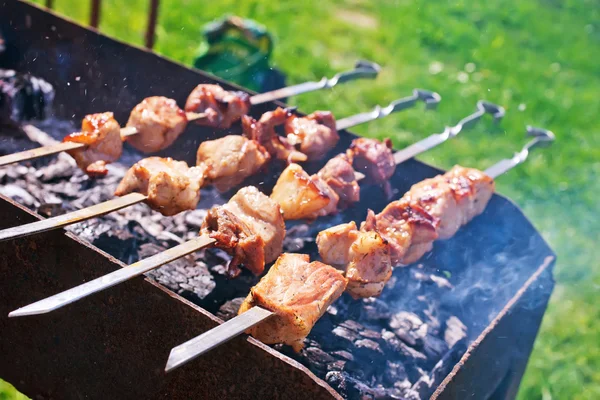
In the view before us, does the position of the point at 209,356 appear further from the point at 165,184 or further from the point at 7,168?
the point at 7,168

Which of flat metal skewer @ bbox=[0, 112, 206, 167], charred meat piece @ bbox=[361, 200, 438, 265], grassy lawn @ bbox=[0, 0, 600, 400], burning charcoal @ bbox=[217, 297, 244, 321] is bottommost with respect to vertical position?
grassy lawn @ bbox=[0, 0, 600, 400]

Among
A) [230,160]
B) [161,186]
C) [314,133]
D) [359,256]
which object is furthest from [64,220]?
[314,133]

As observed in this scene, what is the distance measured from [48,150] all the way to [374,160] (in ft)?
5.55

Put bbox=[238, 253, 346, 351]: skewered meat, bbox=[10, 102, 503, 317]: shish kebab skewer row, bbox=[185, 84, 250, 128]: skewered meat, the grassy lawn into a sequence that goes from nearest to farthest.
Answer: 1. bbox=[238, 253, 346, 351]: skewered meat
2. bbox=[10, 102, 503, 317]: shish kebab skewer row
3. bbox=[185, 84, 250, 128]: skewered meat
4. the grassy lawn

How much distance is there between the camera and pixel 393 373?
3107 millimetres

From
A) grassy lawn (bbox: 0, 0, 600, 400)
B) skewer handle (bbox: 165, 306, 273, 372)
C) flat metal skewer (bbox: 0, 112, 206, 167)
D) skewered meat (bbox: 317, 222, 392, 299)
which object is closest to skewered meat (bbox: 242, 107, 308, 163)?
flat metal skewer (bbox: 0, 112, 206, 167)

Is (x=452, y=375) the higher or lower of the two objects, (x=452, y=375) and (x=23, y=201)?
the higher

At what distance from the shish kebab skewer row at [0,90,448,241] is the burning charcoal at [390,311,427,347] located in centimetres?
91

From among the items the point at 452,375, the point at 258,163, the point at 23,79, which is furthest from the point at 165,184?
the point at 23,79

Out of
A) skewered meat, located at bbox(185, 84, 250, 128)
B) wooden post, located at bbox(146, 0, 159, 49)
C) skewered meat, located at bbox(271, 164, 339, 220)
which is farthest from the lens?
wooden post, located at bbox(146, 0, 159, 49)

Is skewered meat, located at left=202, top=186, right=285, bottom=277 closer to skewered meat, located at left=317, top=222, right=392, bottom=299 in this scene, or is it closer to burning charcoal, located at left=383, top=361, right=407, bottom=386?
skewered meat, located at left=317, top=222, right=392, bottom=299

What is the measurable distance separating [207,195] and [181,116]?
59 centimetres

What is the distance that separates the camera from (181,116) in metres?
3.63

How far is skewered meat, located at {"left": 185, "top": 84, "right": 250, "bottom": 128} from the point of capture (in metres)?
3.83
